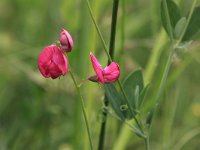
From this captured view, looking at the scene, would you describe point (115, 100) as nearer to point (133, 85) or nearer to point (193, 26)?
point (133, 85)

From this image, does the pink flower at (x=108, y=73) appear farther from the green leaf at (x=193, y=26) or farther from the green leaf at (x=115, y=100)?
the green leaf at (x=193, y=26)

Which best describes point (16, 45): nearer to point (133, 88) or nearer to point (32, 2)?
point (32, 2)

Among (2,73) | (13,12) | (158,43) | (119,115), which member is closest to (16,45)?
(2,73)

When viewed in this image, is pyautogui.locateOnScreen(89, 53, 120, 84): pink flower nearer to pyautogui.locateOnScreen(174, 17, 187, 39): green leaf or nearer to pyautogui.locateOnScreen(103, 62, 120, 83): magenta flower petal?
pyautogui.locateOnScreen(103, 62, 120, 83): magenta flower petal

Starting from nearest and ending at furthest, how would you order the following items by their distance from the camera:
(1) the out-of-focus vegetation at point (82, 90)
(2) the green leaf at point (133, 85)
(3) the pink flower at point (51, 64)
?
1. (3) the pink flower at point (51, 64)
2. (2) the green leaf at point (133, 85)
3. (1) the out-of-focus vegetation at point (82, 90)

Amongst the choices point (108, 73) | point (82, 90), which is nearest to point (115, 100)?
point (108, 73)

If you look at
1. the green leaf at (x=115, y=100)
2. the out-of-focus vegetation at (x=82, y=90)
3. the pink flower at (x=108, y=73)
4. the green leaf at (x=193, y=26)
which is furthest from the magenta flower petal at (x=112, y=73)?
the out-of-focus vegetation at (x=82, y=90)
